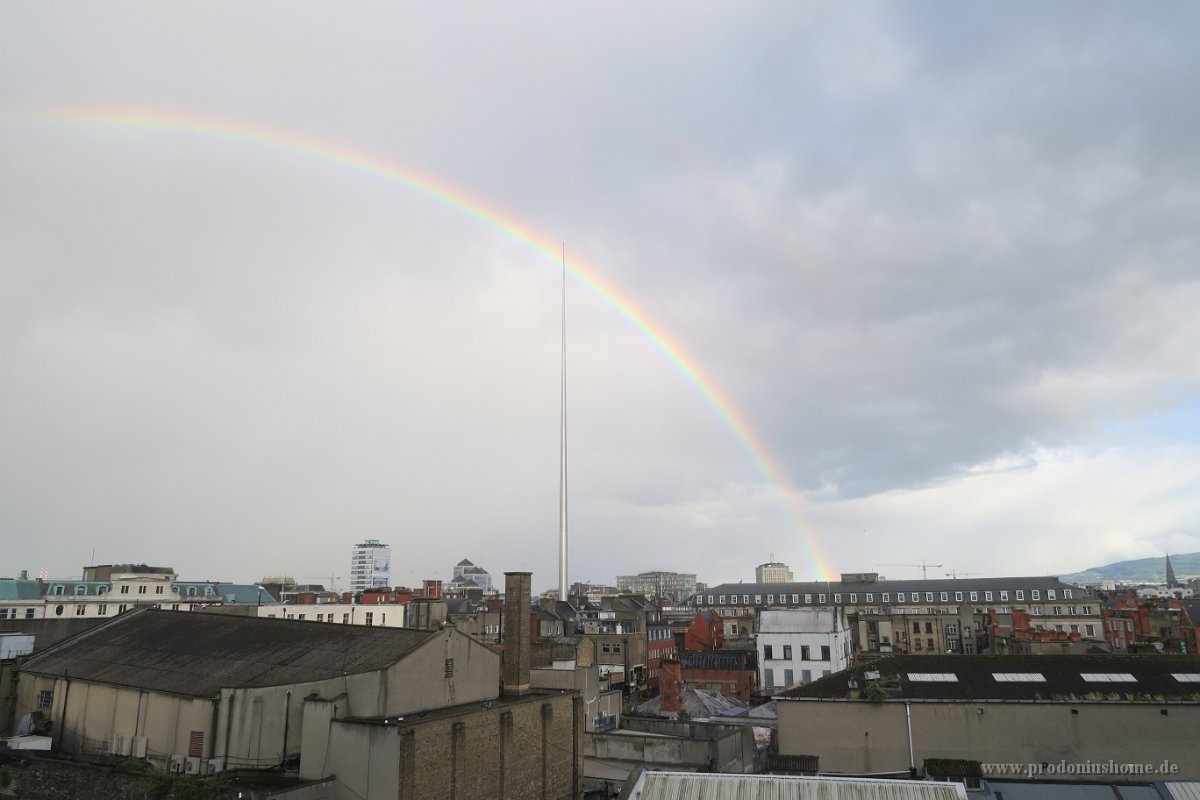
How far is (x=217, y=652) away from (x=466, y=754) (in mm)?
11638

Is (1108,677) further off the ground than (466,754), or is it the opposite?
(1108,677)

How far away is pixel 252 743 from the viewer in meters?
24.9

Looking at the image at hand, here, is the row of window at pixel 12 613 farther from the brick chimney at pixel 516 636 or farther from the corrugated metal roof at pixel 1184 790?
the corrugated metal roof at pixel 1184 790

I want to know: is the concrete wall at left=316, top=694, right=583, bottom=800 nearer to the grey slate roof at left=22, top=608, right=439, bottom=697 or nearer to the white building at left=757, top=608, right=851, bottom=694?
the grey slate roof at left=22, top=608, right=439, bottom=697

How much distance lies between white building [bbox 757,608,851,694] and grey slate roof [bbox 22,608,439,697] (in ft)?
135

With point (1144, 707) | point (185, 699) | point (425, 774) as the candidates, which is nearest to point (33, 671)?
point (185, 699)

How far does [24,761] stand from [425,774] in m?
13.9

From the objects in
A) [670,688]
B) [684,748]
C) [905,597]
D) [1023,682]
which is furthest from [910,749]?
[905,597]

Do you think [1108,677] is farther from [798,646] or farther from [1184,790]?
[798,646]

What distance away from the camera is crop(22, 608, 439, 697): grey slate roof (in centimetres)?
2750

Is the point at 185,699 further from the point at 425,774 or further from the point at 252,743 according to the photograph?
the point at 425,774

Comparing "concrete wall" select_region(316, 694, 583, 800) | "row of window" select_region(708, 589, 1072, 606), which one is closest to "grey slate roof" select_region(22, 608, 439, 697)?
"concrete wall" select_region(316, 694, 583, 800)

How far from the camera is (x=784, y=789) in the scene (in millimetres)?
16438

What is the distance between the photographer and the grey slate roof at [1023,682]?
3097 cm
